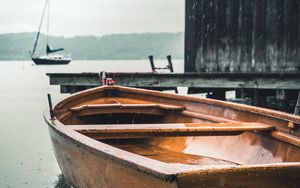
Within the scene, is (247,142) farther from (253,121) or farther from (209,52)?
(209,52)

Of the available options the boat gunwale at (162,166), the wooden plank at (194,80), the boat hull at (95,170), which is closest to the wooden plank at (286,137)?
the boat gunwale at (162,166)

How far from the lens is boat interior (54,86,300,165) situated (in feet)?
19.6

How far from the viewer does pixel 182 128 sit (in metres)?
6.03

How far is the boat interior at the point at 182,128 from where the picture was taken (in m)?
5.96

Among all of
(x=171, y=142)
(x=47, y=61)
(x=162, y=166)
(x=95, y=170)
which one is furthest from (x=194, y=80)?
(x=47, y=61)

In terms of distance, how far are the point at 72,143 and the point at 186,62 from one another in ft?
33.0

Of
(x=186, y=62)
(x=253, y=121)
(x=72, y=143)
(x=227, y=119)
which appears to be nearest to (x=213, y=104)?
(x=227, y=119)

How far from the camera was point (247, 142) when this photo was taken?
6.41 metres

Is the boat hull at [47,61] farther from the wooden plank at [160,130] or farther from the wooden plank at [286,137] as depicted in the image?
the wooden plank at [286,137]

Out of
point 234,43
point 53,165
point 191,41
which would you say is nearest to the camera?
point 53,165

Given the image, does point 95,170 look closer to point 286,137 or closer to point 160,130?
point 160,130

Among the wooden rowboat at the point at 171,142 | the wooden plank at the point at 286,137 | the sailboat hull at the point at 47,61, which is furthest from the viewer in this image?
the sailboat hull at the point at 47,61

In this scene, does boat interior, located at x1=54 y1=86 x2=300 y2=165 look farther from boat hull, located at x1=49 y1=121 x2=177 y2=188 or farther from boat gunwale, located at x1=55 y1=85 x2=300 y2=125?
boat hull, located at x1=49 y1=121 x2=177 y2=188

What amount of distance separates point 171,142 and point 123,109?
141 cm
